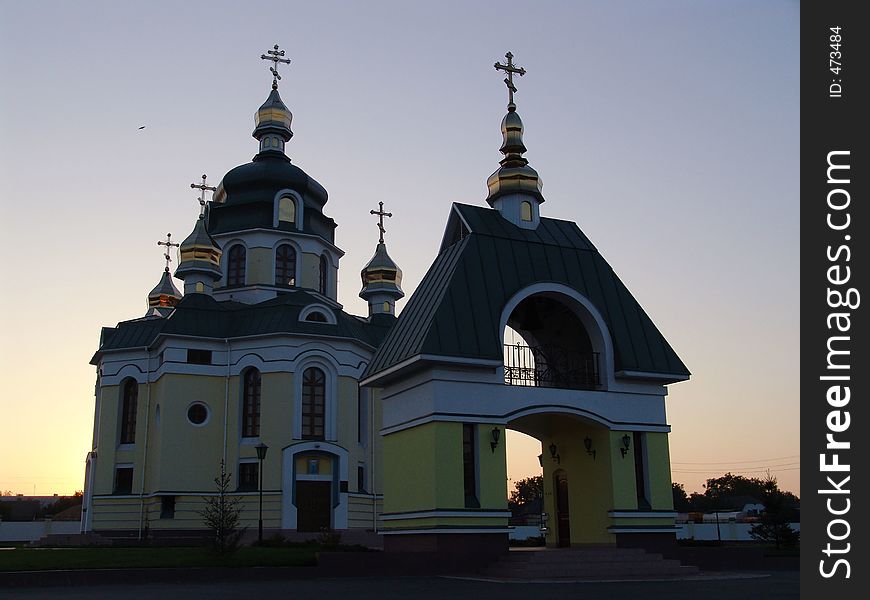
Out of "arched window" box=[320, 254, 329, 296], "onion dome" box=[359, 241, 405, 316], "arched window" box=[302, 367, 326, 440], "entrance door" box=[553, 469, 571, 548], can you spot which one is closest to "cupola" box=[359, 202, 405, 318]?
"onion dome" box=[359, 241, 405, 316]

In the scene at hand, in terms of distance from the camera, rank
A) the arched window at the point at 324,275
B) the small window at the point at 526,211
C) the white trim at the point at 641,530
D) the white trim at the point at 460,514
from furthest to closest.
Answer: the arched window at the point at 324,275 → the small window at the point at 526,211 → the white trim at the point at 641,530 → the white trim at the point at 460,514

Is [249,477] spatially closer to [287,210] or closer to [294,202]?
[287,210]

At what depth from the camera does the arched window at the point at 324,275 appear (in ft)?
123

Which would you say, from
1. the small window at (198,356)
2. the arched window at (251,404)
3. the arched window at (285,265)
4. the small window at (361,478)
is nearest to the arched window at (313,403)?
the arched window at (251,404)

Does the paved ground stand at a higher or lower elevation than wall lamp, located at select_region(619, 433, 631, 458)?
lower

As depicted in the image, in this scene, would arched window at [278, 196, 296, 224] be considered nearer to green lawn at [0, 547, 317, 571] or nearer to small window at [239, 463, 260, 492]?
small window at [239, 463, 260, 492]

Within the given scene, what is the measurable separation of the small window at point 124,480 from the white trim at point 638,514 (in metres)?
20.4

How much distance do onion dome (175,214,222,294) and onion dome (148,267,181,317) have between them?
7.29 meters

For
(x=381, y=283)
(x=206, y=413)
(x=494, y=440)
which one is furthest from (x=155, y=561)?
(x=381, y=283)

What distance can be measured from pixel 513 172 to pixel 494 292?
3.81m

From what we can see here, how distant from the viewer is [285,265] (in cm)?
3609

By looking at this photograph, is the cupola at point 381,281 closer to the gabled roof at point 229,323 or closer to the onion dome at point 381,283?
the onion dome at point 381,283

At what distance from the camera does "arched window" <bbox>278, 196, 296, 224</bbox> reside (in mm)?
36562
